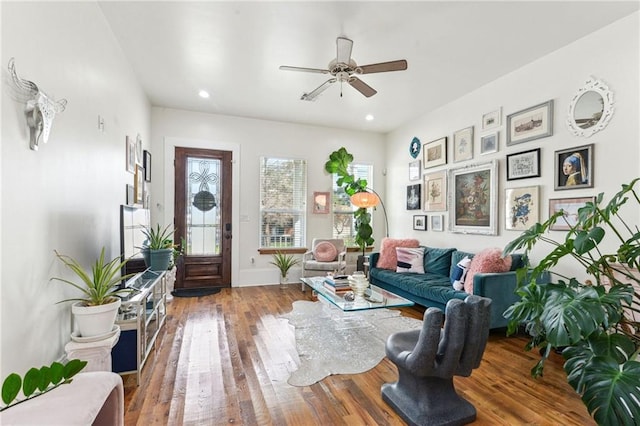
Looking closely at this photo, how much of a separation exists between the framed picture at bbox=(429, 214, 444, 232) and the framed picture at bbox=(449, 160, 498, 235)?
190 millimetres

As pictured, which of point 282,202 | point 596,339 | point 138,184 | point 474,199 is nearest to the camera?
point 596,339

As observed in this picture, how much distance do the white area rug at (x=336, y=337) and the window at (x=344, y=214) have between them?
200 centimetres

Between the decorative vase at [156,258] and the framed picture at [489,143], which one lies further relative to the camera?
the framed picture at [489,143]

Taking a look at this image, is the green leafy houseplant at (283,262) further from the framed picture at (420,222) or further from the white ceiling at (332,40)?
the white ceiling at (332,40)

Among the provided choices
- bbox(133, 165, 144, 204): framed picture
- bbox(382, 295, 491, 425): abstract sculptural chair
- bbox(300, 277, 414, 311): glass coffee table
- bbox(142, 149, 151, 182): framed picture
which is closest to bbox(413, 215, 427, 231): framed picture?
bbox(300, 277, 414, 311): glass coffee table

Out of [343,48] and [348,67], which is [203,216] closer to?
[348,67]

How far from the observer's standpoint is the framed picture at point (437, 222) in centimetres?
467

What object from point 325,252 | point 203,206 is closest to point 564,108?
point 325,252

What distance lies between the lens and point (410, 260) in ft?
14.4

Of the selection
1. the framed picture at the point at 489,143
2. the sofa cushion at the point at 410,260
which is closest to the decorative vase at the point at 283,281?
the sofa cushion at the point at 410,260

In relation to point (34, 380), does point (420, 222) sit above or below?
above

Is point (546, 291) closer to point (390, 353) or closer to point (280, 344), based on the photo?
point (390, 353)

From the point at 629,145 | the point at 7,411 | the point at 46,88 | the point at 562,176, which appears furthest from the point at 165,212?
the point at 629,145

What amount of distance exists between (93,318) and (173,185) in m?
3.39
